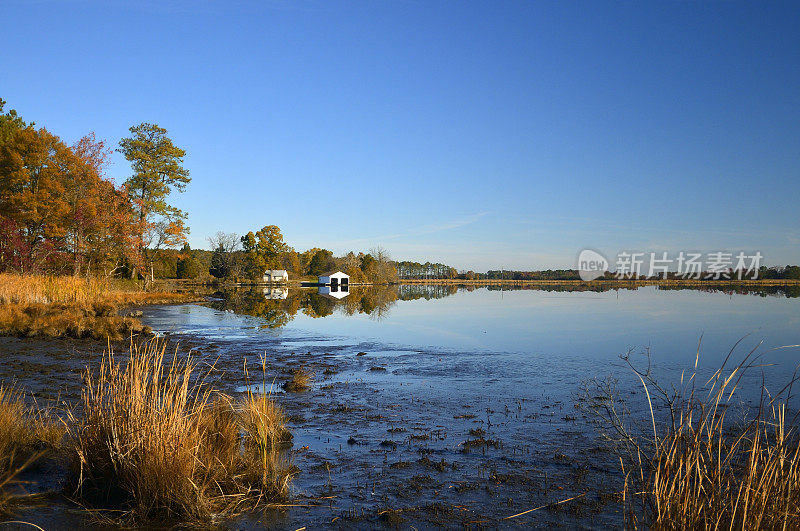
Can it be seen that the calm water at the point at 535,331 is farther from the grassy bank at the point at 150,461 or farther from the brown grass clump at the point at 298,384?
the grassy bank at the point at 150,461

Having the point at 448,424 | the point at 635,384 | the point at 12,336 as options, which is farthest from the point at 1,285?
the point at 635,384

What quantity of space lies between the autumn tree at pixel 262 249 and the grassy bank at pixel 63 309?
6094 cm

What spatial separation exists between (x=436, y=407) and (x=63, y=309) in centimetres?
2051

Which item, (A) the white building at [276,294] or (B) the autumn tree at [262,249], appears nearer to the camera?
(A) the white building at [276,294]

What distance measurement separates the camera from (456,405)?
9977 mm

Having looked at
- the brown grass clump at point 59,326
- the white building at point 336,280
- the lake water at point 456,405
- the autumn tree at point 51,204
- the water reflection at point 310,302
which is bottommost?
the lake water at point 456,405

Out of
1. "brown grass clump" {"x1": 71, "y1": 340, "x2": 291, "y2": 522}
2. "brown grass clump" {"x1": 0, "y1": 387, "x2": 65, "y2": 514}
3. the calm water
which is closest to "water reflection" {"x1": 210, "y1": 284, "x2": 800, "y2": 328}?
the calm water

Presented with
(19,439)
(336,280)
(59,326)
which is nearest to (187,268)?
(336,280)

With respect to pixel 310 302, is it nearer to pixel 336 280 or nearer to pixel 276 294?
pixel 276 294

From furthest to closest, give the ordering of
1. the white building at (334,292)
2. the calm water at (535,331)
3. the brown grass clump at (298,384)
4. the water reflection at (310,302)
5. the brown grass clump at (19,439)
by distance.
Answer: the white building at (334,292) → the water reflection at (310,302) → the calm water at (535,331) → the brown grass clump at (298,384) → the brown grass clump at (19,439)

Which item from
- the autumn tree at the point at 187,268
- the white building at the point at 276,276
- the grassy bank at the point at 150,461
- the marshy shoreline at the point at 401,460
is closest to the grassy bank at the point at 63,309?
the marshy shoreline at the point at 401,460

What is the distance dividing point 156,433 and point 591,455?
526 centimetres

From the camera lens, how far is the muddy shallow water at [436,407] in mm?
5348

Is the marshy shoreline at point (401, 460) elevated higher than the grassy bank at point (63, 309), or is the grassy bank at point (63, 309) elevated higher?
the grassy bank at point (63, 309)
